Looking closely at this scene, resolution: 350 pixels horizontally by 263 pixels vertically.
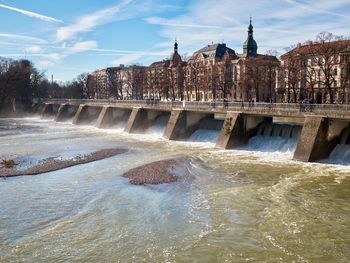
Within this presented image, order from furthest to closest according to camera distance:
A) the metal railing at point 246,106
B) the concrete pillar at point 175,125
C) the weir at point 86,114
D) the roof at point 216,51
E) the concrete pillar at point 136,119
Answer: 1. the roof at point 216,51
2. the weir at point 86,114
3. the concrete pillar at point 136,119
4. the concrete pillar at point 175,125
5. the metal railing at point 246,106

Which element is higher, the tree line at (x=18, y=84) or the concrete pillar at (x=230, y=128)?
the tree line at (x=18, y=84)

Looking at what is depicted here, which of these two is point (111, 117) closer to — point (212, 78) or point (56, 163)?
point (212, 78)

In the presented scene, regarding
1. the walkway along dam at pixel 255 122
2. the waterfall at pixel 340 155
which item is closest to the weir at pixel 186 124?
the walkway along dam at pixel 255 122

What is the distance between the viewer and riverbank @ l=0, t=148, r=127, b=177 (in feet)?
85.9

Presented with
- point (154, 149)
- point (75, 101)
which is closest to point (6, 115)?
point (75, 101)

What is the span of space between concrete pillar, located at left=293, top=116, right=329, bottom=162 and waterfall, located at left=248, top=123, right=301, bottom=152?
11.0 feet

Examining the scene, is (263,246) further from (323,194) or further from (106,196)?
(106,196)

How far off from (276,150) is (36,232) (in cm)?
2395

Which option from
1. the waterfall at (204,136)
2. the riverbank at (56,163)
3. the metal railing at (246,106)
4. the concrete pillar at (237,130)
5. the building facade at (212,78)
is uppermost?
the building facade at (212,78)

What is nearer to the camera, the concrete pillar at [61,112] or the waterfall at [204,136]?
the waterfall at [204,136]

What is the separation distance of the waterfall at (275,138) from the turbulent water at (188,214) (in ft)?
14.7

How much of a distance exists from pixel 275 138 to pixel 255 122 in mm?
3359

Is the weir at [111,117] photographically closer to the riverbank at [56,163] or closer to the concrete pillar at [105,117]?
the concrete pillar at [105,117]

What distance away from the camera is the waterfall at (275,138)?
3416 cm
